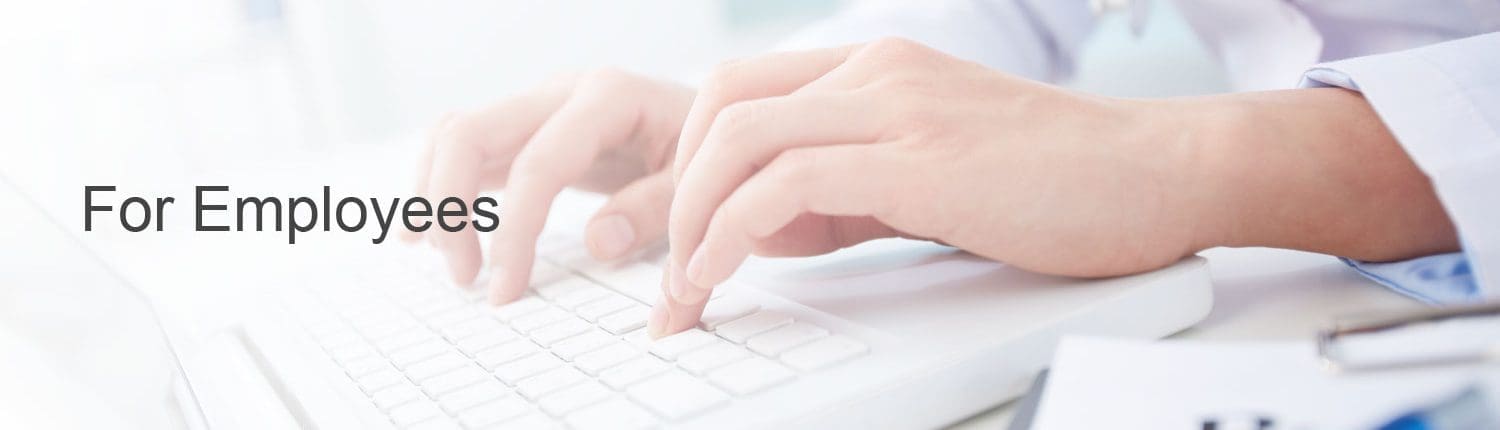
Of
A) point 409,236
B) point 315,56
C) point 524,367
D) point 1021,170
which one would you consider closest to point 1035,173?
point 1021,170

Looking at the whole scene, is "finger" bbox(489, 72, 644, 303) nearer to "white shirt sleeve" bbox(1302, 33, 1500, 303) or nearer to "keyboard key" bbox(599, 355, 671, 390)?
"keyboard key" bbox(599, 355, 671, 390)

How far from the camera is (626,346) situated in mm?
444

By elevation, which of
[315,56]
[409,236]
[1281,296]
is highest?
[1281,296]

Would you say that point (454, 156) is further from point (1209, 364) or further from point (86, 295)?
point (1209, 364)

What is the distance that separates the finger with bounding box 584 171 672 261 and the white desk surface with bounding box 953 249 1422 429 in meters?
0.27

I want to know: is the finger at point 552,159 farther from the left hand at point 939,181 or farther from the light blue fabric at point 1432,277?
the light blue fabric at point 1432,277

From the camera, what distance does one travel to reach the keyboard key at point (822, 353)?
39 cm

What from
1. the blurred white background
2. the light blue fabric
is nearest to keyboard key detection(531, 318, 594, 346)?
the light blue fabric

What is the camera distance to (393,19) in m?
2.94

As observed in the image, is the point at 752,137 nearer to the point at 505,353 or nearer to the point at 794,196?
the point at 794,196

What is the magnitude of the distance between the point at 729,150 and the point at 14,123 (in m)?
1.18

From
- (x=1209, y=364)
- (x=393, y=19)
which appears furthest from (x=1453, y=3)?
(x=393, y=19)

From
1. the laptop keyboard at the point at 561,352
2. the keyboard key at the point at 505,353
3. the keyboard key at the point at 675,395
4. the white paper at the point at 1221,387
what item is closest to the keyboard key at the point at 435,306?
the laptop keyboard at the point at 561,352

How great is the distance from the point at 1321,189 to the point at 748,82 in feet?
0.80
